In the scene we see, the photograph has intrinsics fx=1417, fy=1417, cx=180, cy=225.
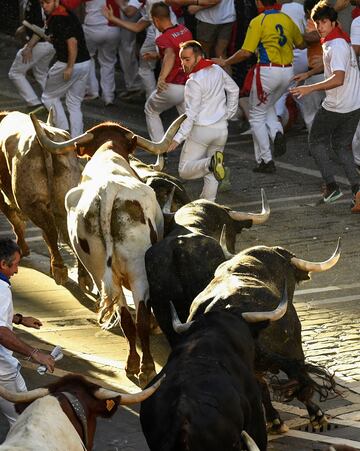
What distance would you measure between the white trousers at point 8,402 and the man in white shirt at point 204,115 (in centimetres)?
683

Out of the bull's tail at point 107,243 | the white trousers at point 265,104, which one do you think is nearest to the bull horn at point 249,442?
the bull's tail at point 107,243

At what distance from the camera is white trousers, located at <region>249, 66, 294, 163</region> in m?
18.5

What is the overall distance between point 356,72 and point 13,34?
11.9 m

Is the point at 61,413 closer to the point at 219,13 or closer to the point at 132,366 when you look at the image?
the point at 132,366

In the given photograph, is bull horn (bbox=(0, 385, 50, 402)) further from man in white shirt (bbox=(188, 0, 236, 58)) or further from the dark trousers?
man in white shirt (bbox=(188, 0, 236, 58))

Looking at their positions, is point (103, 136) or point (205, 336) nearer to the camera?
point (205, 336)

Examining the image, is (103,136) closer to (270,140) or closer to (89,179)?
(89,179)

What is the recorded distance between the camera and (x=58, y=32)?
19328 millimetres

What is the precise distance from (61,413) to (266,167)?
11.0 metres

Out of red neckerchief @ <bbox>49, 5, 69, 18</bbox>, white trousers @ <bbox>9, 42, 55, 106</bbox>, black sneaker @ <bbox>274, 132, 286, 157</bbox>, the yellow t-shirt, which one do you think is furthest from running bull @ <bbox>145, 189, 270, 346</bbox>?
white trousers @ <bbox>9, 42, 55, 106</bbox>

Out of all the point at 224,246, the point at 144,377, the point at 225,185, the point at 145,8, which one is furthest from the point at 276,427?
the point at 145,8

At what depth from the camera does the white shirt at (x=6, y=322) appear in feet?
31.4

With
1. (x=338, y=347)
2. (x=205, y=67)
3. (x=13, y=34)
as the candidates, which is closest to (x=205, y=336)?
(x=338, y=347)

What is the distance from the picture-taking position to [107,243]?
12016 mm
